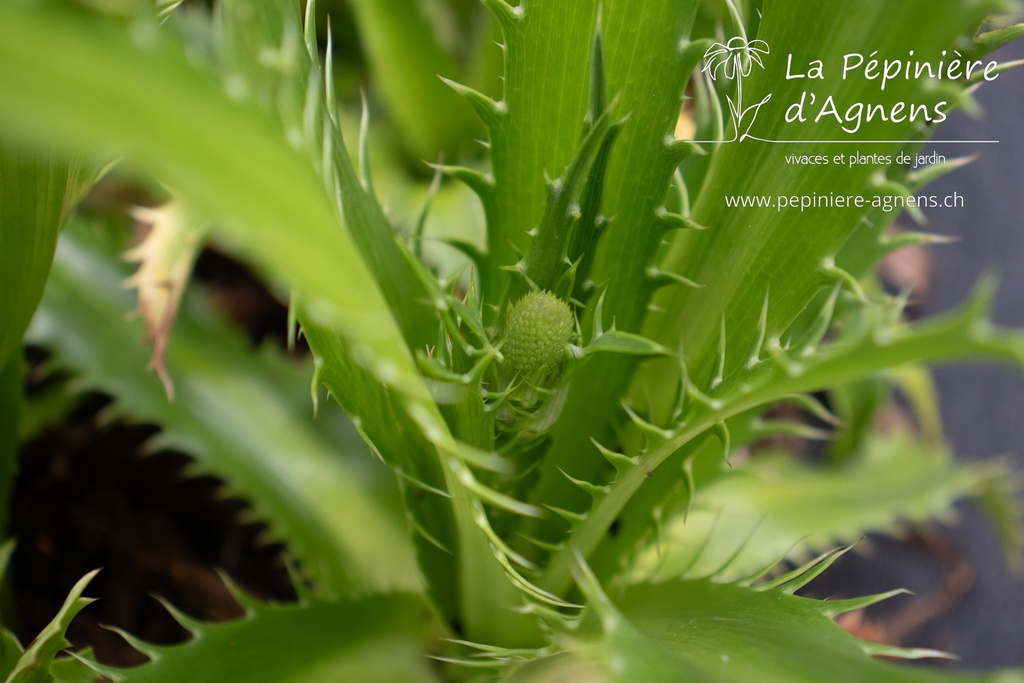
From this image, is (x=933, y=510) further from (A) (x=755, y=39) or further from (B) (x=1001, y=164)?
(B) (x=1001, y=164)

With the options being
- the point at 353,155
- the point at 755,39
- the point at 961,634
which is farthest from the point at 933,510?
the point at 353,155

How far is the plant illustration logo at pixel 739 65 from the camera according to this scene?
0.36m

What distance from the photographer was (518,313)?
0.29 metres

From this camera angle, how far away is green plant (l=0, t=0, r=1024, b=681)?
17 centimetres

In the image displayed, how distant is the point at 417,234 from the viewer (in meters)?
0.37

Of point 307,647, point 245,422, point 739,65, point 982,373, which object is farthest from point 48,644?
point 982,373

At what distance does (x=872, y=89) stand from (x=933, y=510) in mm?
398

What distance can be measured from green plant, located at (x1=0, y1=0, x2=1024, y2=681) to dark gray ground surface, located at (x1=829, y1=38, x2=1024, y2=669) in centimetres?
47

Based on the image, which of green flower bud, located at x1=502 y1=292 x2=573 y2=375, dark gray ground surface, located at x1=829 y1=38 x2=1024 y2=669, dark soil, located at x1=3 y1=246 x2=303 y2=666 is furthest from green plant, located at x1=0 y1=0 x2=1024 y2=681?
dark gray ground surface, located at x1=829 y1=38 x2=1024 y2=669

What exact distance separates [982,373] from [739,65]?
79 centimetres

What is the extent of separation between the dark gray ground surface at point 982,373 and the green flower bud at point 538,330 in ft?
2.25

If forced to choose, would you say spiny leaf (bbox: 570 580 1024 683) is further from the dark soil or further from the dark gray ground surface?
the dark gray ground surface

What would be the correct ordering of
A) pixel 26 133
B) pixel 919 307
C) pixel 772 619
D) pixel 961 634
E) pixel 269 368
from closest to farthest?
pixel 26 133, pixel 772 619, pixel 269 368, pixel 961 634, pixel 919 307

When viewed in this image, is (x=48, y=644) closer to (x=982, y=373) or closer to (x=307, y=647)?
(x=307, y=647)
